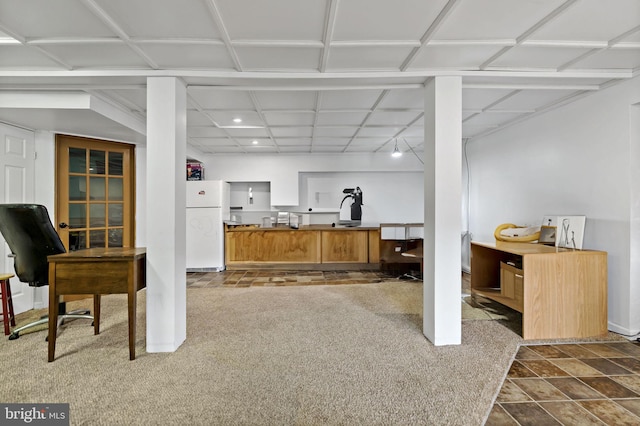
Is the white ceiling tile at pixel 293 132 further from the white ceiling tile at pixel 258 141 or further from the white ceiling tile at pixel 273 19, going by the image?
the white ceiling tile at pixel 273 19

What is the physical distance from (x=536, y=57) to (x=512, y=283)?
217 cm

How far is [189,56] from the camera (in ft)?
8.04

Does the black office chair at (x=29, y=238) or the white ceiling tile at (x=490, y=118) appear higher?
the white ceiling tile at (x=490, y=118)

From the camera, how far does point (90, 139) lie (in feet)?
13.9

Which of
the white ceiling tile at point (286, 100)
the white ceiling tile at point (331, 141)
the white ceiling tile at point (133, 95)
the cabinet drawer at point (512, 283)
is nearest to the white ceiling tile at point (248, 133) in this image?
the white ceiling tile at point (331, 141)

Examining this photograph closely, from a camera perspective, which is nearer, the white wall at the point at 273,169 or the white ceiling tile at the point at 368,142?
the white ceiling tile at the point at 368,142

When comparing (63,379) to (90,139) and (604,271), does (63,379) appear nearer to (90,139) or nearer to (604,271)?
(90,139)

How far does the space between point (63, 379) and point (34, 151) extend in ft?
10.1

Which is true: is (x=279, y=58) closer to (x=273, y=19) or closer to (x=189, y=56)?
(x=273, y=19)

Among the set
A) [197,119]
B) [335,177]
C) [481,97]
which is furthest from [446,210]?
[335,177]

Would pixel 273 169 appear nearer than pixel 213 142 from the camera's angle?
No

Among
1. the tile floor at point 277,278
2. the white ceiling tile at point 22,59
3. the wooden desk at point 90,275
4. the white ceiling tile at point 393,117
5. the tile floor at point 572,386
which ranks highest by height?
the white ceiling tile at point 393,117

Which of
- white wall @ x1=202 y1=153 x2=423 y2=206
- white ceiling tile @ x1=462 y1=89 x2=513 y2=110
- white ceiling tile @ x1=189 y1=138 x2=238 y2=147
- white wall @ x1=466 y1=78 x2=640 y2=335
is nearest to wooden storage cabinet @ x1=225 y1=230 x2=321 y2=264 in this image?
white wall @ x1=202 y1=153 x2=423 y2=206

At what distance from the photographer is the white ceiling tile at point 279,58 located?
2371mm
